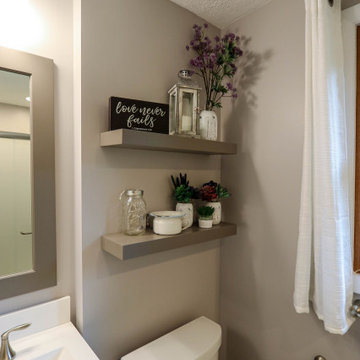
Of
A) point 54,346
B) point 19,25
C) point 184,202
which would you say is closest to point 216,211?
point 184,202

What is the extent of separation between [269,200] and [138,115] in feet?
2.51

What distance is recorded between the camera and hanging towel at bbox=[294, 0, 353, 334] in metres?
0.88

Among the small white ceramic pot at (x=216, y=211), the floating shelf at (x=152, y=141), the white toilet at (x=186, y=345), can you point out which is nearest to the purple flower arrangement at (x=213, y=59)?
the floating shelf at (x=152, y=141)

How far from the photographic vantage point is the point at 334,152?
894 millimetres

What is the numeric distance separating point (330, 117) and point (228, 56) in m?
0.58

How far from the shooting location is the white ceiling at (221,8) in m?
1.22

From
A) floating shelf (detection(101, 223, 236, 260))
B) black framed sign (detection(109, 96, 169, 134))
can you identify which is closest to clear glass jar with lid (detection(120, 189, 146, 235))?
floating shelf (detection(101, 223, 236, 260))

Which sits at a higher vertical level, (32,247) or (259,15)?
(259,15)

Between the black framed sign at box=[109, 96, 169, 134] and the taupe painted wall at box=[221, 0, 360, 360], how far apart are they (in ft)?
1.58

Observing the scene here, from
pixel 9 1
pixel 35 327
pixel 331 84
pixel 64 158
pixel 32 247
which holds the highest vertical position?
pixel 9 1

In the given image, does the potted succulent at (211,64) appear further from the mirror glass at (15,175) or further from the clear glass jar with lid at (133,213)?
the mirror glass at (15,175)

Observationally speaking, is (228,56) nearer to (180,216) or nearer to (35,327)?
(180,216)

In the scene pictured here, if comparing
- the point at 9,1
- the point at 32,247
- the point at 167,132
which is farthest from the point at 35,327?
the point at 9,1

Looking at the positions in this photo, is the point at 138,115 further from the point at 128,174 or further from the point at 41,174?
the point at 41,174
